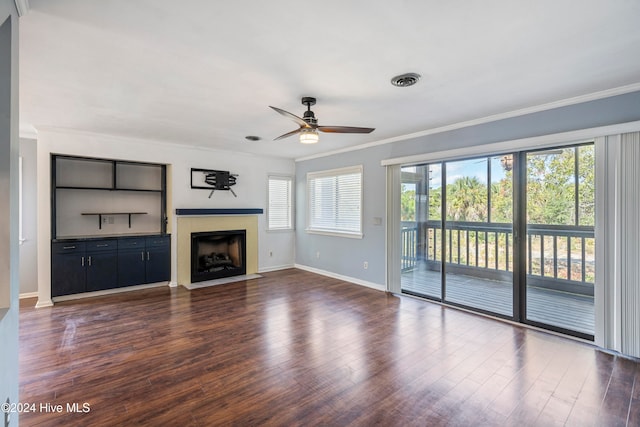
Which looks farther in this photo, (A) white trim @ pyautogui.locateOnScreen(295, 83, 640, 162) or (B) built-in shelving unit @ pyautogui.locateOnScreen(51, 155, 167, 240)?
(B) built-in shelving unit @ pyautogui.locateOnScreen(51, 155, 167, 240)

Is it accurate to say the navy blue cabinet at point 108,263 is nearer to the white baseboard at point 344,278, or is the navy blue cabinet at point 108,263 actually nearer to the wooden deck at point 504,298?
the white baseboard at point 344,278

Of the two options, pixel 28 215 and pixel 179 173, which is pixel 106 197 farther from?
pixel 179 173

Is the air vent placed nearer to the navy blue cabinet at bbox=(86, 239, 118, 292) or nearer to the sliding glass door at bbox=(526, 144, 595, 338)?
the sliding glass door at bbox=(526, 144, 595, 338)

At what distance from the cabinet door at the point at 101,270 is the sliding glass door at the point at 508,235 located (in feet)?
15.3

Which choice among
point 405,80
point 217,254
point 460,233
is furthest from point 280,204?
point 405,80

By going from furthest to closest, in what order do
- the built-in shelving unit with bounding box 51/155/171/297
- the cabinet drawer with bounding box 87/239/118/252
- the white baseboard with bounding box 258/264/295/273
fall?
1. the white baseboard with bounding box 258/264/295/273
2. the cabinet drawer with bounding box 87/239/118/252
3. the built-in shelving unit with bounding box 51/155/171/297

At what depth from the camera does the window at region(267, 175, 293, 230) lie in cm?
673

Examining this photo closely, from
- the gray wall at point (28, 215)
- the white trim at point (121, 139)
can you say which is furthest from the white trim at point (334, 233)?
the gray wall at point (28, 215)

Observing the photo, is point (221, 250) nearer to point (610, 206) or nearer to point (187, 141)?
point (187, 141)

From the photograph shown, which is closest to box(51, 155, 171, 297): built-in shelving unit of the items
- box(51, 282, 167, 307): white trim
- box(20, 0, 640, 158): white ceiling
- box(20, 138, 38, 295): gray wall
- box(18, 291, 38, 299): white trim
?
box(51, 282, 167, 307): white trim

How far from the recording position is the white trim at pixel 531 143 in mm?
2840

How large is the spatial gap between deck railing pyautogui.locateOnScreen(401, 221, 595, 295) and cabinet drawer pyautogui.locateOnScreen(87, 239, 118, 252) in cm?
464

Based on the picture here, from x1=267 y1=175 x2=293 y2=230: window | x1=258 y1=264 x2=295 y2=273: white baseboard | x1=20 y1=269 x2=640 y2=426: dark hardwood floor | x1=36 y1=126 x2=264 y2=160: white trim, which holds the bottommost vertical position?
x1=20 y1=269 x2=640 y2=426: dark hardwood floor

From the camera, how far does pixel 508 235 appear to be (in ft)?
12.4
